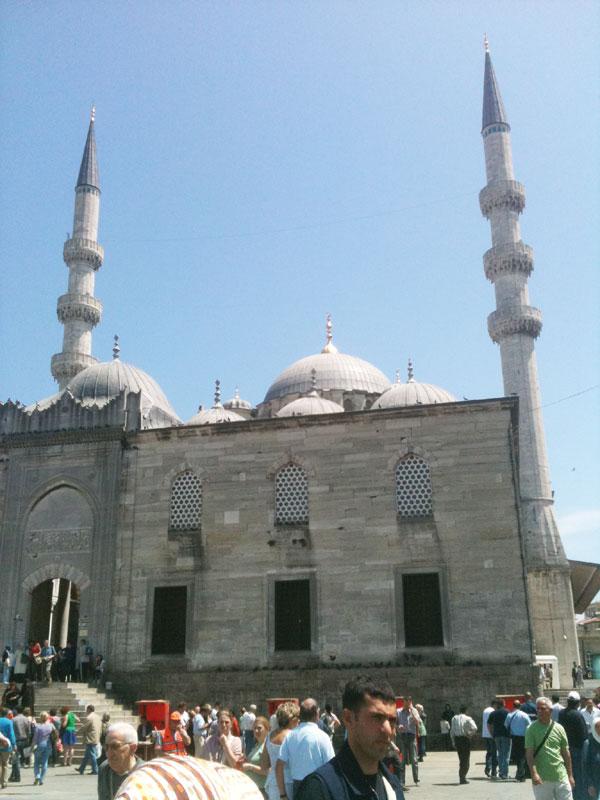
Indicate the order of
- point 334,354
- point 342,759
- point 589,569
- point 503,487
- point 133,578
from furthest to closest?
1. point 334,354
2. point 589,569
3. point 133,578
4. point 503,487
5. point 342,759

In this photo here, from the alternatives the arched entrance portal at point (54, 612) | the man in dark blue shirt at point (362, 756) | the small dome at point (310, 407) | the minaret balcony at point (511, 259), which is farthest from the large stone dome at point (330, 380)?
the man in dark blue shirt at point (362, 756)

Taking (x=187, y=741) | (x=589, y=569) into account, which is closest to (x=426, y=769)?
(x=187, y=741)

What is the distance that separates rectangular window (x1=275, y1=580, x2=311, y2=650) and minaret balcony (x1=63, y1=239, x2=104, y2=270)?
18904 millimetres

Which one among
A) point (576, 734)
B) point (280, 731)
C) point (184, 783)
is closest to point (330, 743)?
point (280, 731)

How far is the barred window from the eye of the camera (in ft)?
63.0

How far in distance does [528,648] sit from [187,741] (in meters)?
7.44

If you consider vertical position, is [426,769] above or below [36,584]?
below

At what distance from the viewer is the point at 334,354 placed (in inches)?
1273

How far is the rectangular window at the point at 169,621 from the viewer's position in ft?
60.3

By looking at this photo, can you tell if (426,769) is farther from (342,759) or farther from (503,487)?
(342,759)

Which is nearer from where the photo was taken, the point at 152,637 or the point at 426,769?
the point at 426,769

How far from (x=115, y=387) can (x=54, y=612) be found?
658 cm

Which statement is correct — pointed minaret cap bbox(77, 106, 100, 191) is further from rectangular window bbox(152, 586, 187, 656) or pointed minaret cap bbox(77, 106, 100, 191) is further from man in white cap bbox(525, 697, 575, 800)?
man in white cap bbox(525, 697, 575, 800)

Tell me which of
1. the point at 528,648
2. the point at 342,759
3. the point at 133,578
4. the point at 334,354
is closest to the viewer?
the point at 342,759
